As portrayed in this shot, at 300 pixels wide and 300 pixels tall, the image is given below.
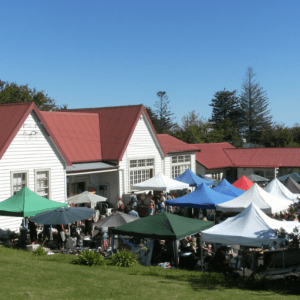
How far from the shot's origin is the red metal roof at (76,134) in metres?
26.4

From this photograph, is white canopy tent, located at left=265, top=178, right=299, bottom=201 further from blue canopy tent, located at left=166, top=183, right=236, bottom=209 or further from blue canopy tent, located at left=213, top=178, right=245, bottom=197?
blue canopy tent, located at left=166, top=183, right=236, bottom=209

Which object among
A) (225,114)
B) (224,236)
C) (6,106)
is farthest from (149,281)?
(225,114)

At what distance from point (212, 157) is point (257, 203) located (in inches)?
905

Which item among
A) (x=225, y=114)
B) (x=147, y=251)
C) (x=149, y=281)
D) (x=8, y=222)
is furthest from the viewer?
(x=225, y=114)

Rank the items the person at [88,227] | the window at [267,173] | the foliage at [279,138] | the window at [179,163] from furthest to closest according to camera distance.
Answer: the foliage at [279,138]
the window at [267,173]
the window at [179,163]
the person at [88,227]

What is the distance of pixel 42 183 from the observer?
74.8 feet

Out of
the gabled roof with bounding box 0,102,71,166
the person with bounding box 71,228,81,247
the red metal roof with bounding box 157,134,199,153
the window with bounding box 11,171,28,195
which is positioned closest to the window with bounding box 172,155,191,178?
the red metal roof with bounding box 157,134,199,153

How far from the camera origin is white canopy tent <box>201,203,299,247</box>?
1334 centimetres

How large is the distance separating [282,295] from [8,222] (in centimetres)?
1460

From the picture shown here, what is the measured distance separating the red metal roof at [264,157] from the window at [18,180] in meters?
25.9

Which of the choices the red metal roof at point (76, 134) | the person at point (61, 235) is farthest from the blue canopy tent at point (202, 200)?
the red metal roof at point (76, 134)

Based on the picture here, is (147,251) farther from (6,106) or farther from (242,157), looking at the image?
(242,157)

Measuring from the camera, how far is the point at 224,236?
1366cm

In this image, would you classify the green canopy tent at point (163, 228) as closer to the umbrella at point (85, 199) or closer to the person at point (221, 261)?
the person at point (221, 261)
